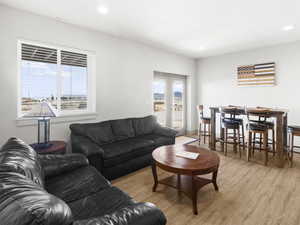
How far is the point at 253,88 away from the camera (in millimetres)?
4891

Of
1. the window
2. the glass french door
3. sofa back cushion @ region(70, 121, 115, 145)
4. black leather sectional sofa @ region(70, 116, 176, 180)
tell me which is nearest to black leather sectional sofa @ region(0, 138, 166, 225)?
black leather sectional sofa @ region(70, 116, 176, 180)

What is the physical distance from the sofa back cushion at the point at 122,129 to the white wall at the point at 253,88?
3.33 meters

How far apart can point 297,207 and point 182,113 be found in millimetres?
4184

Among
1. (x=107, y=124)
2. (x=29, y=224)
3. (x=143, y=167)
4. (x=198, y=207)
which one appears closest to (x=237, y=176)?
(x=198, y=207)

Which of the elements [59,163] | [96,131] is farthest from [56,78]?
[59,163]

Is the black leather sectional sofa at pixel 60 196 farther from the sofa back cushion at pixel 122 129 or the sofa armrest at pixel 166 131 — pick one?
the sofa armrest at pixel 166 131

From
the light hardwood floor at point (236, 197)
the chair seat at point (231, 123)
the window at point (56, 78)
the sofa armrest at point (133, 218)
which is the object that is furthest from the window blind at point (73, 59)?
the chair seat at point (231, 123)

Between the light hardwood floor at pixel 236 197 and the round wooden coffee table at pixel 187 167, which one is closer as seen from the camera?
the light hardwood floor at pixel 236 197

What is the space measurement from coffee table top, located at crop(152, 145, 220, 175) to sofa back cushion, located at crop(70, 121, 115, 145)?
117 cm

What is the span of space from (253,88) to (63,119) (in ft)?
16.2

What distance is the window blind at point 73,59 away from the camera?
3346 mm

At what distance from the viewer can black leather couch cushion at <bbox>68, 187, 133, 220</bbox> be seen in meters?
1.34

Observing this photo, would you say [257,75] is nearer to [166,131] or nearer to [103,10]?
[166,131]

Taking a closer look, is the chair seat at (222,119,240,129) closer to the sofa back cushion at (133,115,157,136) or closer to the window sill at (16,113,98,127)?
the sofa back cushion at (133,115,157,136)
